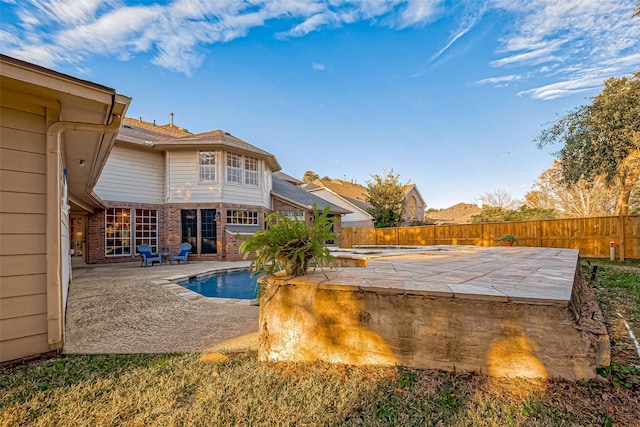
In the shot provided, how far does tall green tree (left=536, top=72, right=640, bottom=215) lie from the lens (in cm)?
948

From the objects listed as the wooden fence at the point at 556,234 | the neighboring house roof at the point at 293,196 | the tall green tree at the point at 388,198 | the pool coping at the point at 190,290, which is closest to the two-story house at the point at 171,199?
the neighboring house roof at the point at 293,196

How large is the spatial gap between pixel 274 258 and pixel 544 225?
13.0 meters

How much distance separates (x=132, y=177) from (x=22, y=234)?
10.2 m

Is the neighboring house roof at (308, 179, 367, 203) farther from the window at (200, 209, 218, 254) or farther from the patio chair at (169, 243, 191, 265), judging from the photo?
the patio chair at (169, 243, 191, 265)

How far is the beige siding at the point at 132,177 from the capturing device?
34.9ft

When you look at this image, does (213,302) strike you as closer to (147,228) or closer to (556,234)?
(147,228)

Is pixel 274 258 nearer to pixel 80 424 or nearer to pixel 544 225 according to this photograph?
pixel 80 424

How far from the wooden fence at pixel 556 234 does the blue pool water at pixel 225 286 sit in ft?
16.0

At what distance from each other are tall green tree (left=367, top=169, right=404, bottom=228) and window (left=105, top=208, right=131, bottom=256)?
14.0 meters

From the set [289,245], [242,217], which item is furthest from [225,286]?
[242,217]

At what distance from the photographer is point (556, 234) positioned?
35.7 ft

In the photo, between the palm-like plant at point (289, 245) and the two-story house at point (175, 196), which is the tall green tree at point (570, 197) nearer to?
the two-story house at point (175, 196)

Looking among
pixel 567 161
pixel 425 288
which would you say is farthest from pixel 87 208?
pixel 567 161

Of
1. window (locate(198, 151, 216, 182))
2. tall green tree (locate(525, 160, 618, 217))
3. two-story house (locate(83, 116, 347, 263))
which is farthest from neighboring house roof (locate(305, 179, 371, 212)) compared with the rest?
tall green tree (locate(525, 160, 618, 217))
